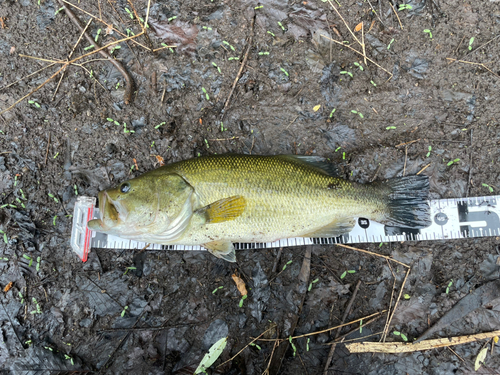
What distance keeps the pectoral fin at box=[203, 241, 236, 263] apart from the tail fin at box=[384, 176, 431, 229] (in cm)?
180

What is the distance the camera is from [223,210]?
9.53ft

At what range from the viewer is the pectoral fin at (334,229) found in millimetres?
3258

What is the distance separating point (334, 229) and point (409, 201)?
3.07 feet

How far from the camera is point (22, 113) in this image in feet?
12.0

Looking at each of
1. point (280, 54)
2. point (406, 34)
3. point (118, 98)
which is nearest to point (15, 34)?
point (118, 98)

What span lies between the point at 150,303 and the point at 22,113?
2853mm

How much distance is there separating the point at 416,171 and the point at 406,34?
5.56 feet

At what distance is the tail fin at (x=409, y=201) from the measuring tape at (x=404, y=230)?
0.20 m

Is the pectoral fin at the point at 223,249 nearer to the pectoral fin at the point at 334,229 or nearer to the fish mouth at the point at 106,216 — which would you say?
the pectoral fin at the point at 334,229

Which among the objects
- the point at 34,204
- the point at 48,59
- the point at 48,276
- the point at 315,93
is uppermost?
the point at 48,59

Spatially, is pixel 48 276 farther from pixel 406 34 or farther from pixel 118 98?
pixel 406 34

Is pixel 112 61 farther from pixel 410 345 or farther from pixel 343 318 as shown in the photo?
pixel 410 345

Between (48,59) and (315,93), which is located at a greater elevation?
(48,59)

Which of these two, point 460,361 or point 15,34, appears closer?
point 460,361
